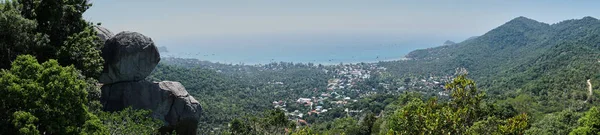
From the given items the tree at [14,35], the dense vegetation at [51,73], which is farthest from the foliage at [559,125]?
the tree at [14,35]

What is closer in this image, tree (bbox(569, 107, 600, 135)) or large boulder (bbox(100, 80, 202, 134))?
tree (bbox(569, 107, 600, 135))

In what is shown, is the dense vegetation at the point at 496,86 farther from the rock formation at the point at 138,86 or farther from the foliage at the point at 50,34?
the foliage at the point at 50,34

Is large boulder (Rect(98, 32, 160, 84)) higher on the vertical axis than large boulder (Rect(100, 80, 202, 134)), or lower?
higher

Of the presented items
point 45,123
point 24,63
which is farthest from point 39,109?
point 24,63

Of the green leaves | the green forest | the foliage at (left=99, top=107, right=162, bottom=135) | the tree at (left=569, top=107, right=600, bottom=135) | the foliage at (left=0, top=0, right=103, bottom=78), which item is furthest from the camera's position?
the tree at (left=569, top=107, right=600, bottom=135)

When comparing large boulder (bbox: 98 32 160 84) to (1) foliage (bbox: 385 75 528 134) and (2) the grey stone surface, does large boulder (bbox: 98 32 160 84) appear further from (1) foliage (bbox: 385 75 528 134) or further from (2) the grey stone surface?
(1) foliage (bbox: 385 75 528 134)

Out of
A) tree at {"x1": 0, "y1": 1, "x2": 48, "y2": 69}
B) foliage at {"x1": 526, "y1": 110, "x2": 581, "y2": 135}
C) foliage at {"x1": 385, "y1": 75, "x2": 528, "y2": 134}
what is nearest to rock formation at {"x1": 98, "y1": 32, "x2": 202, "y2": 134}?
tree at {"x1": 0, "y1": 1, "x2": 48, "y2": 69}
